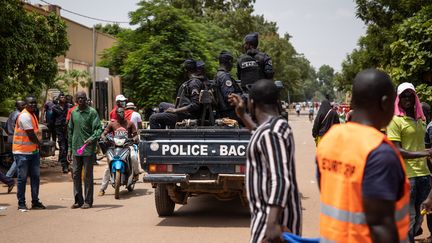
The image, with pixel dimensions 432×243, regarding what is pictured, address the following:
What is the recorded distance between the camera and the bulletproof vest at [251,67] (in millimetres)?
8344

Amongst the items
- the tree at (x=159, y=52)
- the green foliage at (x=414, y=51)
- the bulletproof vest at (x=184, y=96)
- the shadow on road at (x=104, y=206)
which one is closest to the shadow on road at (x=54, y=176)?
the shadow on road at (x=104, y=206)

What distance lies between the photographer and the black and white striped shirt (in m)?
3.41

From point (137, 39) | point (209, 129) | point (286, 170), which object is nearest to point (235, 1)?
point (137, 39)

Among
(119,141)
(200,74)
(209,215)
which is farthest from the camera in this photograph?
(119,141)

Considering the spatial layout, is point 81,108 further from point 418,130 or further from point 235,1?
point 235,1

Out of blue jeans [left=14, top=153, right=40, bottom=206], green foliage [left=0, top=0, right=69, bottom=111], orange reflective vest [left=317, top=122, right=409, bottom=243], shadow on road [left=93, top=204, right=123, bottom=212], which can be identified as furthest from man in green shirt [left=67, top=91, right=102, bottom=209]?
orange reflective vest [left=317, top=122, right=409, bottom=243]

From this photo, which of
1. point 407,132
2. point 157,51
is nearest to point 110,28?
point 157,51

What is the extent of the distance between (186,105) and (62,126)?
7.19m

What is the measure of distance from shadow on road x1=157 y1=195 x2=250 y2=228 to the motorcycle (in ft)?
4.60

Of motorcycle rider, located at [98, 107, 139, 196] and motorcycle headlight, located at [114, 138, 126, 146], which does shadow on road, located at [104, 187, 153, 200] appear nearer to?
motorcycle rider, located at [98, 107, 139, 196]

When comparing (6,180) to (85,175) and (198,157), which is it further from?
(198,157)

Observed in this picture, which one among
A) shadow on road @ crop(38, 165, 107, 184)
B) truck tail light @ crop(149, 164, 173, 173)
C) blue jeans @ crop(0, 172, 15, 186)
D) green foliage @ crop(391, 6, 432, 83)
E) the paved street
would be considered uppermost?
green foliage @ crop(391, 6, 432, 83)

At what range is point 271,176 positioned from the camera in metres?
3.43

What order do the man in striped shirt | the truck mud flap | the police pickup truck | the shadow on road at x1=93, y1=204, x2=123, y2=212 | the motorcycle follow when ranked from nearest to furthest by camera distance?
the man in striped shirt → the truck mud flap → the police pickup truck → the shadow on road at x1=93, y1=204, x2=123, y2=212 → the motorcycle
